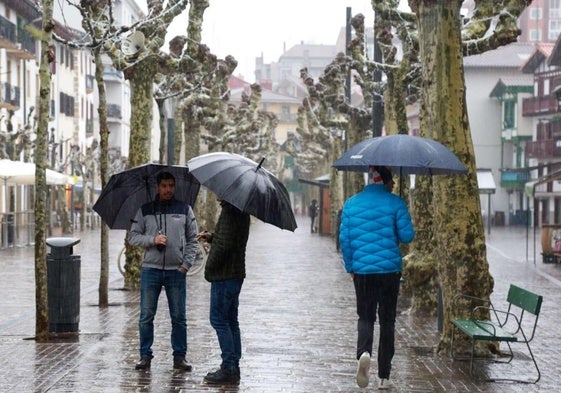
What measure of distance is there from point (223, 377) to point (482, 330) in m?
2.51

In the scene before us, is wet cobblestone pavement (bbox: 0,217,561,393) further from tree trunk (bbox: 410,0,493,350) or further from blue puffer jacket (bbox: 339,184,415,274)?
blue puffer jacket (bbox: 339,184,415,274)

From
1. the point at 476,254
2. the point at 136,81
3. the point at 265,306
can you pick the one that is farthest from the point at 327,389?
the point at 136,81

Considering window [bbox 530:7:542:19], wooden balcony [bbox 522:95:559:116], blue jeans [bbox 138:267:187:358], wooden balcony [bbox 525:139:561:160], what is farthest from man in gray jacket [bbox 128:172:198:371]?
window [bbox 530:7:542:19]

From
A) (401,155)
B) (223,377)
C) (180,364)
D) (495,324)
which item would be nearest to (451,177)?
(495,324)

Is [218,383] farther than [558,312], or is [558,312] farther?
[558,312]

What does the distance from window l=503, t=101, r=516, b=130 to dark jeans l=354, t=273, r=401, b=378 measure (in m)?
76.6

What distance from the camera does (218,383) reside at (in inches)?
409

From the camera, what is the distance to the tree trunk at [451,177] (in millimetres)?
12898

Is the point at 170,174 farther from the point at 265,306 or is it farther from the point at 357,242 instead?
the point at 265,306

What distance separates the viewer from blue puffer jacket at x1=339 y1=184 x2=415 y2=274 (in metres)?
10.2

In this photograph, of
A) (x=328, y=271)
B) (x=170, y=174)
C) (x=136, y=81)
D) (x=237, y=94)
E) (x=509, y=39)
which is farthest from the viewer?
(x=237, y=94)

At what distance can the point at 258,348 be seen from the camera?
13.0 meters

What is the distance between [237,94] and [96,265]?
12140cm

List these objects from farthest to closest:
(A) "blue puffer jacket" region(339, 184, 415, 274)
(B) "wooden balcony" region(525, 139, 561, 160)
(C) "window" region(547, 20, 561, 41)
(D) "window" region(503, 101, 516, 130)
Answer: (C) "window" region(547, 20, 561, 41) < (D) "window" region(503, 101, 516, 130) < (B) "wooden balcony" region(525, 139, 561, 160) < (A) "blue puffer jacket" region(339, 184, 415, 274)
